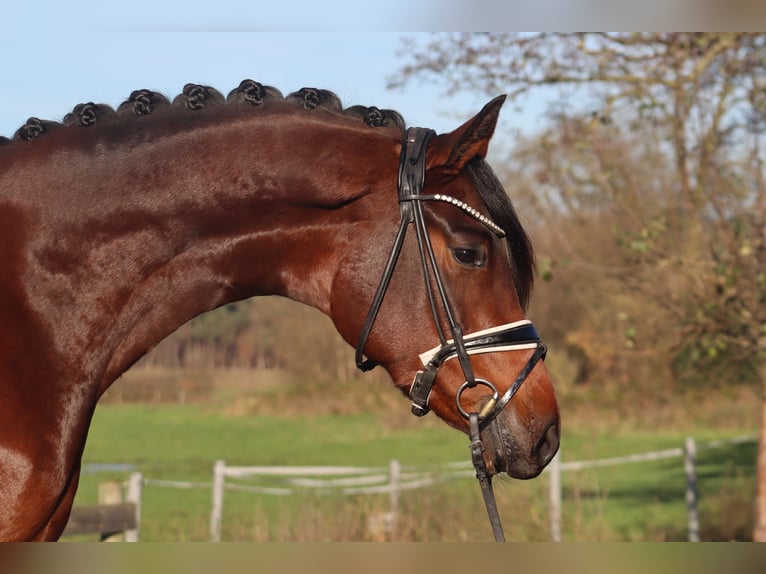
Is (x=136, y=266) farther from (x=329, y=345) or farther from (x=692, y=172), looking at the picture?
(x=329, y=345)

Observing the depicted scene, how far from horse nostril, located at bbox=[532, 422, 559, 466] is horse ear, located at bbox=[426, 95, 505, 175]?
901 mm

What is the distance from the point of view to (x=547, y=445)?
9.20 feet

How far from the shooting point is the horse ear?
109 inches

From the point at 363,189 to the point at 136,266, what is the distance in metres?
0.79

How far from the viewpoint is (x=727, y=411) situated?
3042cm

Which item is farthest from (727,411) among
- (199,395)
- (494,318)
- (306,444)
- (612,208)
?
(494,318)

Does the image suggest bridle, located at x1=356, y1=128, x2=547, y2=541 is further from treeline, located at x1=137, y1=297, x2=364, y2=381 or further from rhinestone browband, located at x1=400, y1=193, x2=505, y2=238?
treeline, located at x1=137, y1=297, x2=364, y2=381

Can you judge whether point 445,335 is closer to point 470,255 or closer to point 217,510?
point 470,255

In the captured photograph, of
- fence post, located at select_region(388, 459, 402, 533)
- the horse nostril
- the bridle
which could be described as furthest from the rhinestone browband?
fence post, located at select_region(388, 459, 402, 533)

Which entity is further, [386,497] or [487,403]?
[386,497]

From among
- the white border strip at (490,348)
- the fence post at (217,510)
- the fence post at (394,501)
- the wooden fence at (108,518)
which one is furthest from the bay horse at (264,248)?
the fence post at (217,510)

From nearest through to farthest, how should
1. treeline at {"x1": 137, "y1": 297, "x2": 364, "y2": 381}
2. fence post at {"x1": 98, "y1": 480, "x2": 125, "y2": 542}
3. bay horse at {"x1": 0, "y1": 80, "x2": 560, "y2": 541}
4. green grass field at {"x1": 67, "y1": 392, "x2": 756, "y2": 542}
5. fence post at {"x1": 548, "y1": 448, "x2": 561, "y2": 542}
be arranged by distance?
bay horse at {"x1": 0, "y1": 80, "x2": 560, "y2": 541}, fence post at {"x1": 98, "y1": 480, "x2": 125, "y2": 542}, green grass field at {"x1": 67, "y1": 392, "x2": 756, "y2": 542}, fence post at {"x1": 548, "y1": 448, "x2": 561, "y2": 542}, treeline at {"x1": 137, "y1": 297, "x2": 364, "y2": 381}

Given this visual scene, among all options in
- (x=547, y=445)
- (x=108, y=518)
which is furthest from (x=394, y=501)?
(x=547, y=445)

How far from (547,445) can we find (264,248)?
115 cm
